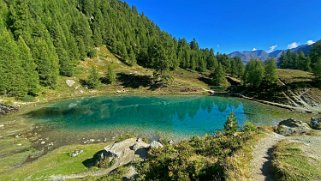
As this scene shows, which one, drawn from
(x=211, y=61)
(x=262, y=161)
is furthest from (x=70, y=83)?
(x=211, y=61)

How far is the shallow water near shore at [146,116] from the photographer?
149 ft

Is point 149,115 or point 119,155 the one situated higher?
point 119,155

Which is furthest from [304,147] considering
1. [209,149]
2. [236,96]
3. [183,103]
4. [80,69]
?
[80,69]

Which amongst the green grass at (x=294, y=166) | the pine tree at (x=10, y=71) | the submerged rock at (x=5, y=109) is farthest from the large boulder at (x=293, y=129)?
the pine tree at (x=10, y=71)

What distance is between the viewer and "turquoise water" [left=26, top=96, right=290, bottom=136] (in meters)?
47.4

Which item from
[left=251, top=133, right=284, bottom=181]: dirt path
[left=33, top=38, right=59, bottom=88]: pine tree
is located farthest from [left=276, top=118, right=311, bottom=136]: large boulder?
[left=33, top=38, right=59, bottom=88]: pine tree

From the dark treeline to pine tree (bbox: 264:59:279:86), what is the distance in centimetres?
4214

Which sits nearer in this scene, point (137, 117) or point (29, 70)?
point (137, 117)

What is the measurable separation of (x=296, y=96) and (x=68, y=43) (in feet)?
324

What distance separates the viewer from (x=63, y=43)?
103 metres

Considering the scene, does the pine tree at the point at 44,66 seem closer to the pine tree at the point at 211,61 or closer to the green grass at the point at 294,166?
the green grass at the point at 294,166

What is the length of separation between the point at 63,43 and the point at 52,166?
3479 inches

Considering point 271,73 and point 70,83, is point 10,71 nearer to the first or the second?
point 70,83

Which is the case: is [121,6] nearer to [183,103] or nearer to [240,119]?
[183,103]
